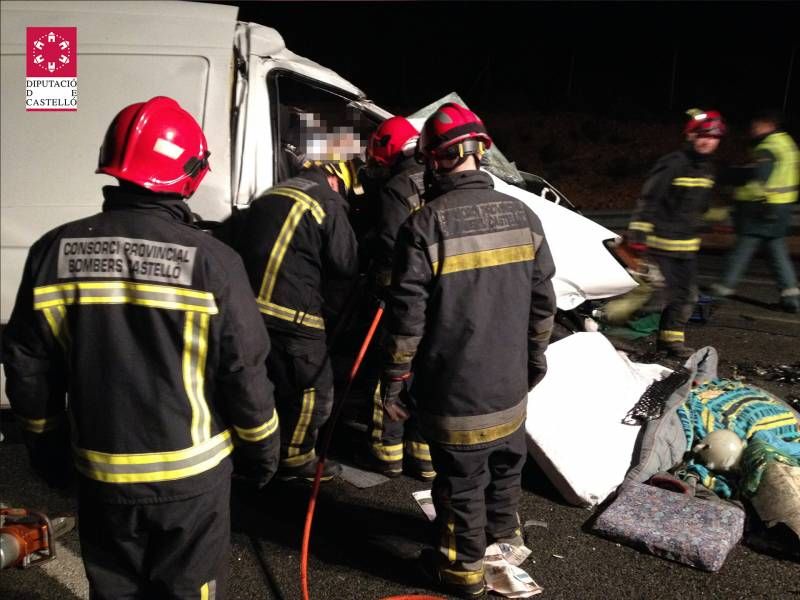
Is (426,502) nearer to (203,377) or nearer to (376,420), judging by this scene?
(376,420)

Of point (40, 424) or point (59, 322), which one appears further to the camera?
point (40, 424)

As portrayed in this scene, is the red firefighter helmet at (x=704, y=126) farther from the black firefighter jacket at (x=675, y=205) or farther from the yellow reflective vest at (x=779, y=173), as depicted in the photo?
the yellow reflective vest at (x=779, y=173)

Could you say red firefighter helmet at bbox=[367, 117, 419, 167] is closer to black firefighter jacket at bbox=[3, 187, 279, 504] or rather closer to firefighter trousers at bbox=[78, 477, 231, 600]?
black firefighter jacket at bbox=[3, 187, 279, 504]

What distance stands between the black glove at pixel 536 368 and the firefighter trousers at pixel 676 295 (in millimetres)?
2678

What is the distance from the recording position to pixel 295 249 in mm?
3539

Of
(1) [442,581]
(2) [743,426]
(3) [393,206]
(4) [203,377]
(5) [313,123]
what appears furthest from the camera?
(5) [313,123]

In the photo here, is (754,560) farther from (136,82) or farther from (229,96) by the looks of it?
(136,82)

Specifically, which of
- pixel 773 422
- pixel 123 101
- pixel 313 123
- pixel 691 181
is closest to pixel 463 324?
pixel 313 123

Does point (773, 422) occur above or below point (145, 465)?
below

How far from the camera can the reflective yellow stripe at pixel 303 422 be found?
370 centimetres

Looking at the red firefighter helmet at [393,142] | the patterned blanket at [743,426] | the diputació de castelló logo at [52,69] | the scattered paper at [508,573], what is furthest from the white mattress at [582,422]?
the diputació de castelló logo at [52,69]

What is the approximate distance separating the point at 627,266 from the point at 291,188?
2.79m

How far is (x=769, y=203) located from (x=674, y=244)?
1.56 meters

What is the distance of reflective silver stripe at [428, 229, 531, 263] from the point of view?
2711mm
